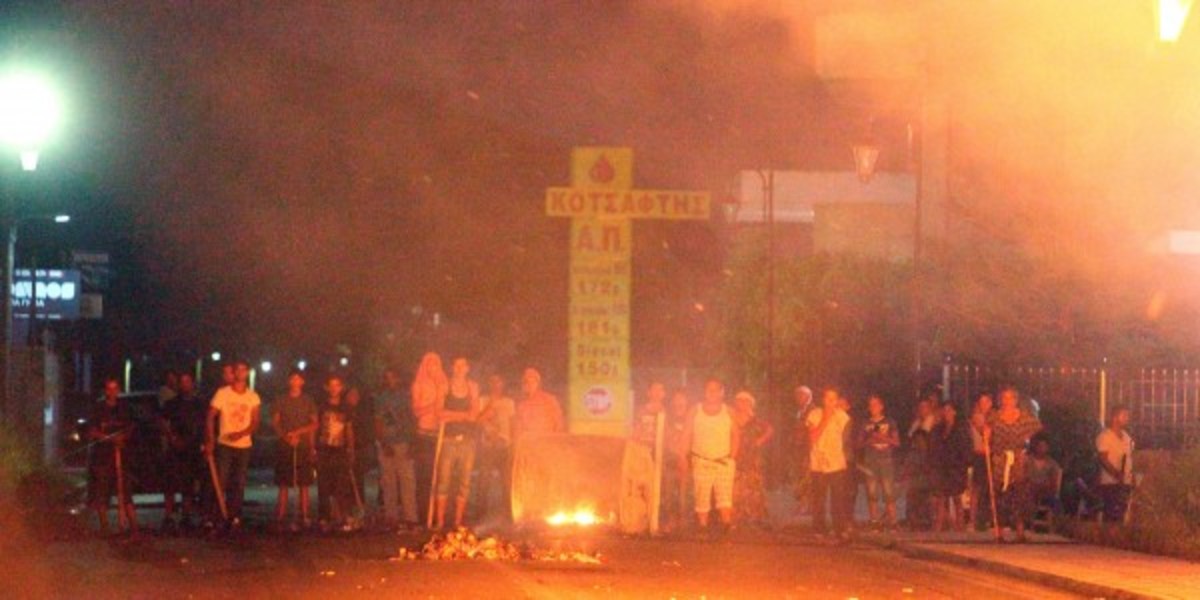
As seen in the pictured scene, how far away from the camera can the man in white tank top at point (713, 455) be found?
19.5 metres

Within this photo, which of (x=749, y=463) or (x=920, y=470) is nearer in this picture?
(x=749, y=463)

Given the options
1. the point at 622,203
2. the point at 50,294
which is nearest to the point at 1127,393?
the point at 622,203

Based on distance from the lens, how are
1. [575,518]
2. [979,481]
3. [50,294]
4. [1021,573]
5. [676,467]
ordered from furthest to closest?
[50,294] → [676,467] → [979,481] → [575,518] → [1021,573]

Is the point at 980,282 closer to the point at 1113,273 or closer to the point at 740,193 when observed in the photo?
the point at 1113,273

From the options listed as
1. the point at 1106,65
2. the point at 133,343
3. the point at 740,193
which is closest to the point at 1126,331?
the point at 1106,65

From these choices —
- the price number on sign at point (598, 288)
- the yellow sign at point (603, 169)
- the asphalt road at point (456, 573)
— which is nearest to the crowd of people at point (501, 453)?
the price number on sign at point (598, 288)

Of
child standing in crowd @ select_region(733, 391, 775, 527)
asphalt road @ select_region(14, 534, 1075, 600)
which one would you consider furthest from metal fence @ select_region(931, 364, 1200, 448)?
asphalt road @ select_region(14, 534, 1075, 600)

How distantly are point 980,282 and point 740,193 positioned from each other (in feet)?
26.3

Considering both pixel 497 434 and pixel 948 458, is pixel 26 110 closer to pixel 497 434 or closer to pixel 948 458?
pixel 497 434

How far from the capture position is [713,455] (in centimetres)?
1950

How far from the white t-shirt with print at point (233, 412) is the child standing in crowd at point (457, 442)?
6.75 ft

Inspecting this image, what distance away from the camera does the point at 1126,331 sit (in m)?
29.5

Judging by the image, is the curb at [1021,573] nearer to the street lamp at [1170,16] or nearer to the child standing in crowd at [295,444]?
the street lamp at [1170,16]

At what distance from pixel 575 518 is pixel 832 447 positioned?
2.92m
